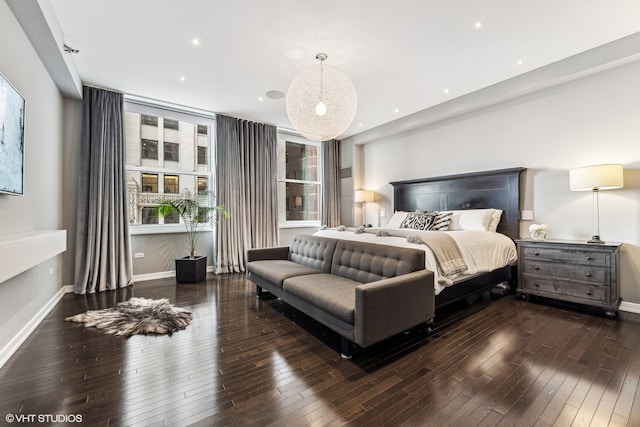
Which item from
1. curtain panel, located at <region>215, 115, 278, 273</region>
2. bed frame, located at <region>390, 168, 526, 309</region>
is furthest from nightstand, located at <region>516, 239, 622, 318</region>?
curtain panel, located at <region>215, 115, 278, 273</region>

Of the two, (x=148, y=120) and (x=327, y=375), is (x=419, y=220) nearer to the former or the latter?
(x=327, y=375)

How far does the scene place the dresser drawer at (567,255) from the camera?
2963mm

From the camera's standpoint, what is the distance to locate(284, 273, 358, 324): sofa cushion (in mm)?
2125

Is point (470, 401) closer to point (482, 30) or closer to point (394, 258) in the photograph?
point (394, 258)

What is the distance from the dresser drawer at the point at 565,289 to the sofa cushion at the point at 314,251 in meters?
2.54

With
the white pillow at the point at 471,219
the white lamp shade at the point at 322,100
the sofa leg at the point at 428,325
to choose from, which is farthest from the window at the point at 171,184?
the white pillow at the point at 471,219

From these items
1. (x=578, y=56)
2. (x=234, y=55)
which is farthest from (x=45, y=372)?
(x=578, y=56)

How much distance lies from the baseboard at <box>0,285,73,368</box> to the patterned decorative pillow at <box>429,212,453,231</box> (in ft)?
15.8

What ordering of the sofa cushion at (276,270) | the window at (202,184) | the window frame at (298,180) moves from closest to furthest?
the sofa cushion at (276,270) → the window at (202,184) → the window frame at (298,180)

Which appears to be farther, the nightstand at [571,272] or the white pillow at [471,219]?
the white pillow at [471,219]

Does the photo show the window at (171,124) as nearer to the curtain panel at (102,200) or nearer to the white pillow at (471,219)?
the curtain panel at (102,200)

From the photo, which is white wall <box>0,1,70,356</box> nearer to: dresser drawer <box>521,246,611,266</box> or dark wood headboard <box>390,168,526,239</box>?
dresser drawer <box>521,246,611,266</box>

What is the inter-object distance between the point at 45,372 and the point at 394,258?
2.86 meters

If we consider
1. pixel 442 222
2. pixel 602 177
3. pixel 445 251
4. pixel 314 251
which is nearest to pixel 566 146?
pixel 602 177
